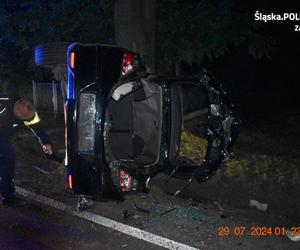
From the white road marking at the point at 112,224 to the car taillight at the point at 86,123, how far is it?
96 centimetres

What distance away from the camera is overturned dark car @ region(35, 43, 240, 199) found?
422 centimetres

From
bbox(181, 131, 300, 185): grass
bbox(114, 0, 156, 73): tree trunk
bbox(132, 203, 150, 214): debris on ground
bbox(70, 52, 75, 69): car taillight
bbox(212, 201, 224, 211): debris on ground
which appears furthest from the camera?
bbox(114, 0, 156, 73): tree trunk

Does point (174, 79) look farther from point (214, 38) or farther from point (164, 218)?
point (214, 38)

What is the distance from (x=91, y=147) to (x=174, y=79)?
121 cm

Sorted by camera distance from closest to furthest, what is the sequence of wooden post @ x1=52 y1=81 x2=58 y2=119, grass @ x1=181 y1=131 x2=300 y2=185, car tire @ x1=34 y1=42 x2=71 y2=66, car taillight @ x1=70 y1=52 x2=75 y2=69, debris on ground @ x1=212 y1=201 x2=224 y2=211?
car taillight @ x1=70 y1=52 x2=75 y2=69 < debris on ground @ x1=212 y1=201 x2=224 y2=211 < car tire @ x1=34 y1=42 x2=71 y2=66 < grass @ x1=181 y1=131 x2=300 y2=185 < wooden post @ x1=52 y1=81 x2=58 y2=119

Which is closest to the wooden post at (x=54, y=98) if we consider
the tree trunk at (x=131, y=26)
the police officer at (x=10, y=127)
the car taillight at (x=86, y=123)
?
the tree trunk at (x=131, y=26)

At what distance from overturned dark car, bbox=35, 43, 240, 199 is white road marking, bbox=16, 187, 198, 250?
1.53ft

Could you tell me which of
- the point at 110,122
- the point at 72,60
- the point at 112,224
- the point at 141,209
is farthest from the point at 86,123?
the point at 141,209

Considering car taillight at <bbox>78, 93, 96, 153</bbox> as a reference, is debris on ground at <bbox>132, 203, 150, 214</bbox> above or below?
below

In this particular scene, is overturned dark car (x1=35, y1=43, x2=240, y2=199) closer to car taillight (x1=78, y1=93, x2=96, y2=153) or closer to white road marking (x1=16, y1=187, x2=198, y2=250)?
car taillight (x1=78, y1=93, x2=96, y2=153)

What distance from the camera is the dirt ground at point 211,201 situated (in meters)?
4.45

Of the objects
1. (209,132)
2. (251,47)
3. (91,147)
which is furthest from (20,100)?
(251,47)

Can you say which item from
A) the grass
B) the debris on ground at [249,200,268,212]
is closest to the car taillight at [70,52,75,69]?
the debris on ground at [249,200,268,212]

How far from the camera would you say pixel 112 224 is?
4.67 metres
